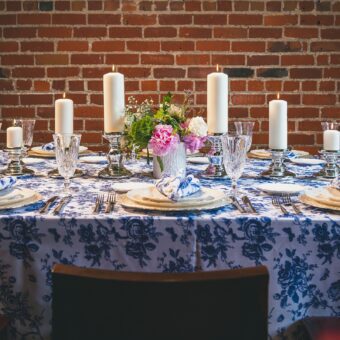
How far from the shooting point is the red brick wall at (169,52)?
3.32 m

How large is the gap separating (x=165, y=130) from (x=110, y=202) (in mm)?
373

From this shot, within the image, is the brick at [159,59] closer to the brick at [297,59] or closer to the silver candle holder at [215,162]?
the brick at [297,59]

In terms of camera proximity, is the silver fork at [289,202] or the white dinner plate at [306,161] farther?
the white dinner plate at [306,161]

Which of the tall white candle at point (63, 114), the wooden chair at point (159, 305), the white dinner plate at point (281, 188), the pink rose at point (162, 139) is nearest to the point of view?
the wooden chair at point (159, 305)

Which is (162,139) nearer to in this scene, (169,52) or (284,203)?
(284,203)

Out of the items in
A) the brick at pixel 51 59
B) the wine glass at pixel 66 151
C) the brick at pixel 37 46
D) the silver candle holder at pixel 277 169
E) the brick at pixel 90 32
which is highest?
the brick at pixel 90 32

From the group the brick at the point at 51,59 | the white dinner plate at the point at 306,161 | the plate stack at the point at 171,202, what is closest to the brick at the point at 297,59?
the white dinner plate at the point at 306,161

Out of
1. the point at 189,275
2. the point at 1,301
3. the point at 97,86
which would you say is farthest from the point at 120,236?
the point at 97,86

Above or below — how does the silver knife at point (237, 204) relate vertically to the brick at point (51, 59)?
below

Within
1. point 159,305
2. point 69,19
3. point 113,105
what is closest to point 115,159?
point 113,105

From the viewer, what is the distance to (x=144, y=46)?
3.35 m

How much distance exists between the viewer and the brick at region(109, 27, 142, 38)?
10.9 ft

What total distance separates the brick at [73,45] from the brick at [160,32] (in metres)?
0.34

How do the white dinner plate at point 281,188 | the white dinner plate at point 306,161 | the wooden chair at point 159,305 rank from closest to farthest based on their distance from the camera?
the wooden chair at point 159,305
the white dinner plate at point 281,188
the white dinner plate at point 306,161
